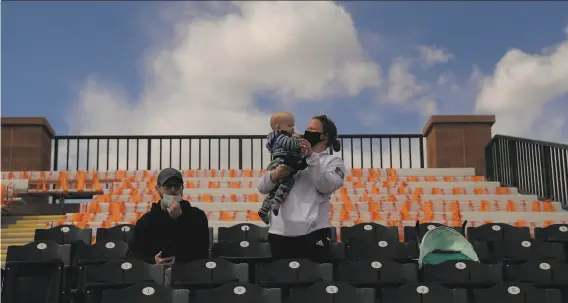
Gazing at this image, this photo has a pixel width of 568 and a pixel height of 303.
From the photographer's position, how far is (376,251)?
6574mm

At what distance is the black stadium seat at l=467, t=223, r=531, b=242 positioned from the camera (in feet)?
25.1

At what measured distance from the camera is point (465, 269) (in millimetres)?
5418

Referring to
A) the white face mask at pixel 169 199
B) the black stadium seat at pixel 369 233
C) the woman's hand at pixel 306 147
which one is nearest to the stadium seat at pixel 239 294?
the white face mask at pixel 169 199

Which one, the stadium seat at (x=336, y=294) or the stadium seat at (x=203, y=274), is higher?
the stadium seat at (x=203, y=274)

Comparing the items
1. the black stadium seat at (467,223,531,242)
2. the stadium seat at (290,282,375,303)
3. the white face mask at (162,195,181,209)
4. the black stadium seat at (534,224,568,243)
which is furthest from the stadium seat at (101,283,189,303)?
the black stadium seat at (534,224,568,243)

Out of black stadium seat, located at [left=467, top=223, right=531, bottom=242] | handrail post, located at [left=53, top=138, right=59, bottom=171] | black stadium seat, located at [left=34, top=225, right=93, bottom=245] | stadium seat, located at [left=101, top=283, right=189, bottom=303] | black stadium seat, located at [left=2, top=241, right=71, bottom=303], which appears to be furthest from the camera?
handrail post, located at [left=53, top=138, right=59, bottom=171]

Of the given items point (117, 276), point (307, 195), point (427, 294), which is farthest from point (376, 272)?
point (117, 276)

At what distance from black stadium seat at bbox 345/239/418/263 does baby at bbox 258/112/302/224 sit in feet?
5.83

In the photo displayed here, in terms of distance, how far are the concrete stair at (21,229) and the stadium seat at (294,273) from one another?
468 cm

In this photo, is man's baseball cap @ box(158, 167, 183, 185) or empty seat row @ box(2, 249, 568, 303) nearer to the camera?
man's baseball cap @ box(158, 167, 183, 185)

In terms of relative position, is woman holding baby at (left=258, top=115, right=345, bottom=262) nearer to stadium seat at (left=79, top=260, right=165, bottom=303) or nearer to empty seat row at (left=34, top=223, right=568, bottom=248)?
stadium seat at (left=79, top=260, right=165, bottom=303)

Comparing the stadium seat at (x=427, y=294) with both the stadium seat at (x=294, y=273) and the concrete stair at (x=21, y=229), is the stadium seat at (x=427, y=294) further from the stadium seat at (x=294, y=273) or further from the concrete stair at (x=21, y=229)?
the concrete stair at (x=21, y=229)

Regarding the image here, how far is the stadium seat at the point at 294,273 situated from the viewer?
518cm

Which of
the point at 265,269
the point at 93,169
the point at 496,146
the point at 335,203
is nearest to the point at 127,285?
the point at 265,269
